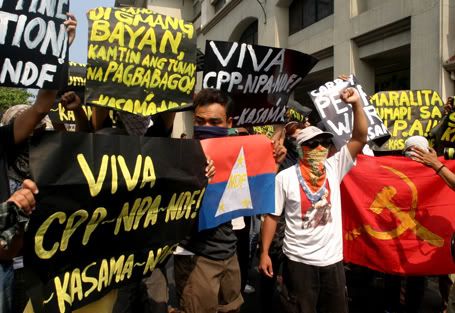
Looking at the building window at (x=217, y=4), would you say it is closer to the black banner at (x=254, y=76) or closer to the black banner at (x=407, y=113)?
the black banner at (x=407, y=113)

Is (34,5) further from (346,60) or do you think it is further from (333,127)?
(346,60)

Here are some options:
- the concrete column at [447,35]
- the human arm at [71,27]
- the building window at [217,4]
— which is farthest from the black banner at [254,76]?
the building window at [217,4]

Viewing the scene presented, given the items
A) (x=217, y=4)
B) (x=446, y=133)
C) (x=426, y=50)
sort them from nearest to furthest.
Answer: (x=446, y=133) → (x=426, y=50) → (x=217, y=4)

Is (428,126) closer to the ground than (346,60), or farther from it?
closer to the ground

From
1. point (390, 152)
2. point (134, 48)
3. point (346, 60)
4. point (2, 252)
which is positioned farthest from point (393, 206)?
point (346, 60)

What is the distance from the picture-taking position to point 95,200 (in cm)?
202

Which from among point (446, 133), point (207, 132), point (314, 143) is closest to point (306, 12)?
point (446, 133)

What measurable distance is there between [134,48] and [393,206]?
2.67 metres

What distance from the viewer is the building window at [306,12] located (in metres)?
12.4

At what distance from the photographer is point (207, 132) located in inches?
114

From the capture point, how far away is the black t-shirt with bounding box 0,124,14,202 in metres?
1.94

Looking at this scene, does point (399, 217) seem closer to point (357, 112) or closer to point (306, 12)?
point (357, 112)

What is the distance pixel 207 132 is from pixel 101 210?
41.1 inches

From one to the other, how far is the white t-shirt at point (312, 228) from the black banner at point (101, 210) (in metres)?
0.84
